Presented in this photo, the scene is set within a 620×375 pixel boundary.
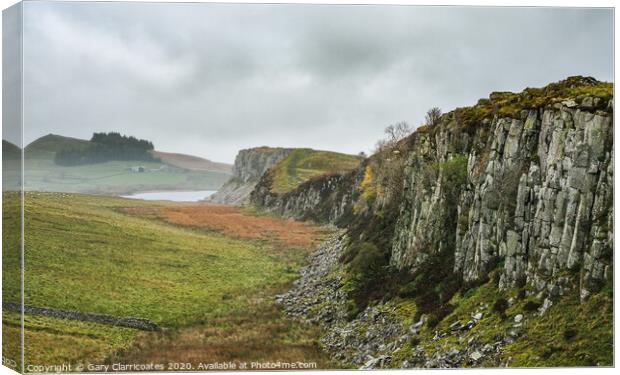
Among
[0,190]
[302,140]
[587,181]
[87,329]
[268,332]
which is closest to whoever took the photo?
[587,181]

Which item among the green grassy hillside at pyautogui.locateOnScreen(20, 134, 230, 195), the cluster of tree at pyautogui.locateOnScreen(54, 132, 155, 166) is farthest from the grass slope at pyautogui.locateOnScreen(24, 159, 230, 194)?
the cluster of tree at pyautogui.locateOnScreen(54, 132, 155, 166)

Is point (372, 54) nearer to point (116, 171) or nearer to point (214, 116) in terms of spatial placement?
point (214, 116)

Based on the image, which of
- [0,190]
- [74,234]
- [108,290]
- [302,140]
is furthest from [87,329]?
[302,140]

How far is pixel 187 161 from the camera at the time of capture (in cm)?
2302

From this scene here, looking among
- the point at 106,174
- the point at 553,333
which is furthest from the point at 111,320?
the point at 553,333

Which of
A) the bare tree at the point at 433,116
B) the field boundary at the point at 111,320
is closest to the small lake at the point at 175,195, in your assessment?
the field boundary at the point at 111,320

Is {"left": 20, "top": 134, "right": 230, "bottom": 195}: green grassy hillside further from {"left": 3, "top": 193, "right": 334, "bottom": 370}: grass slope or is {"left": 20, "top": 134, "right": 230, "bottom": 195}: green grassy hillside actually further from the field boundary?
the field boundary

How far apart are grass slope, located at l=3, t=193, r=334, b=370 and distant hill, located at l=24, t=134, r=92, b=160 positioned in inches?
63.1

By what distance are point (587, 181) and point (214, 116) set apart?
15.0m

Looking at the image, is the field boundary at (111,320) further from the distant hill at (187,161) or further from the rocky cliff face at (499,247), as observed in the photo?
the distant hill at (187,161)

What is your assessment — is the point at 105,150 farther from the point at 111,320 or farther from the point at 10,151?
the point at 111,320

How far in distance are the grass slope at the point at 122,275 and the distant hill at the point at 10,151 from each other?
4.61 feet

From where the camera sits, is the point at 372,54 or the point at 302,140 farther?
the point at 302,140

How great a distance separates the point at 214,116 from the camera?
74.9ft
